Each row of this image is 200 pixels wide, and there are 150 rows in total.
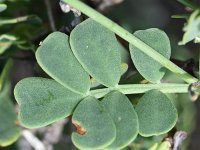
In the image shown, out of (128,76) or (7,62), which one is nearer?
(128,76)

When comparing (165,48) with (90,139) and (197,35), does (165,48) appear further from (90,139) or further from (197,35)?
(90,139)

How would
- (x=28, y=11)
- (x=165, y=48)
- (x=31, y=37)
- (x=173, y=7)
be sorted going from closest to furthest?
(x=165, y=48)
(x=31, y=37)
(x=28, y=11)
(x=173, y=7)

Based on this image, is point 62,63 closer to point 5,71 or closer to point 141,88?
point 141,88

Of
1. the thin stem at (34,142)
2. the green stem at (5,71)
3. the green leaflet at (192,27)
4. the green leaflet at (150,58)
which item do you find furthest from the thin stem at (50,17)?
the green leaflet at (192,27)

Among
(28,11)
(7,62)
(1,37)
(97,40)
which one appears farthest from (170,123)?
(28,11)

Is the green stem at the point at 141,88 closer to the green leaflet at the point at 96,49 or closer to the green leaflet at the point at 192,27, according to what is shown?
the green leaflet at the point at 96,49

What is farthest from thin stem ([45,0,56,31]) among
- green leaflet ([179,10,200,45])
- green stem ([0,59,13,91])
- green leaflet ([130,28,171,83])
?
green leaflet ([179,10,200,45])

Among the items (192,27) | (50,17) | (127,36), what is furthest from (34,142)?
(192,27)
